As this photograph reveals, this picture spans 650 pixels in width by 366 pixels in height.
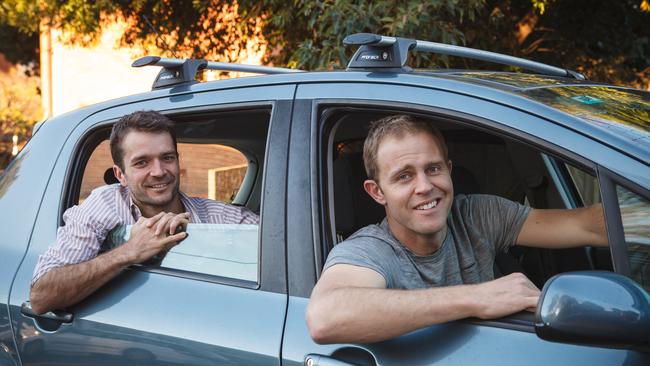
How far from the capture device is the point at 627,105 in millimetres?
2418

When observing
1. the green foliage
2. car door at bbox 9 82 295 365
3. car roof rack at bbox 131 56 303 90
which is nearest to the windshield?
car door at bbox 9 82 295 365

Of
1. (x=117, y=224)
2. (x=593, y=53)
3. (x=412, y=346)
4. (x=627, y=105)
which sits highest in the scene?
(x=593, y=53)

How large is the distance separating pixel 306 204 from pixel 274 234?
11 centimetres

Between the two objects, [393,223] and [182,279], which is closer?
[393,223]

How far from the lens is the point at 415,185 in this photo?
2344 millimetres

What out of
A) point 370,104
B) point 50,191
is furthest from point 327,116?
point 50,191

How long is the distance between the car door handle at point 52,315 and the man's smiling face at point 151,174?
50 cm

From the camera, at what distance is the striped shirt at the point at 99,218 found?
112 inches

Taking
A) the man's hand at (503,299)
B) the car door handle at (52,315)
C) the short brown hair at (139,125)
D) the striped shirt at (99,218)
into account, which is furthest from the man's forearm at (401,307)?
the short brown hair at (139,125)

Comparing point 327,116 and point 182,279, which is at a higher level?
point 327,116

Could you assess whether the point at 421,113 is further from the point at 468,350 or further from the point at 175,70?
the point at 175,70

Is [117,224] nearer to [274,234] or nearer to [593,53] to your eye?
[274,234]

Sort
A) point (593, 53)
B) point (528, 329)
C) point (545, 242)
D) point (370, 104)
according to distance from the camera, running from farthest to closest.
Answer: point (593, 53) → point (545, 242) → point (370, 104) → point (528, 329)

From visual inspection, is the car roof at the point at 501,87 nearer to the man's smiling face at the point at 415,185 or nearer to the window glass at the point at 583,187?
the man's smiling face at the point at 415,185
